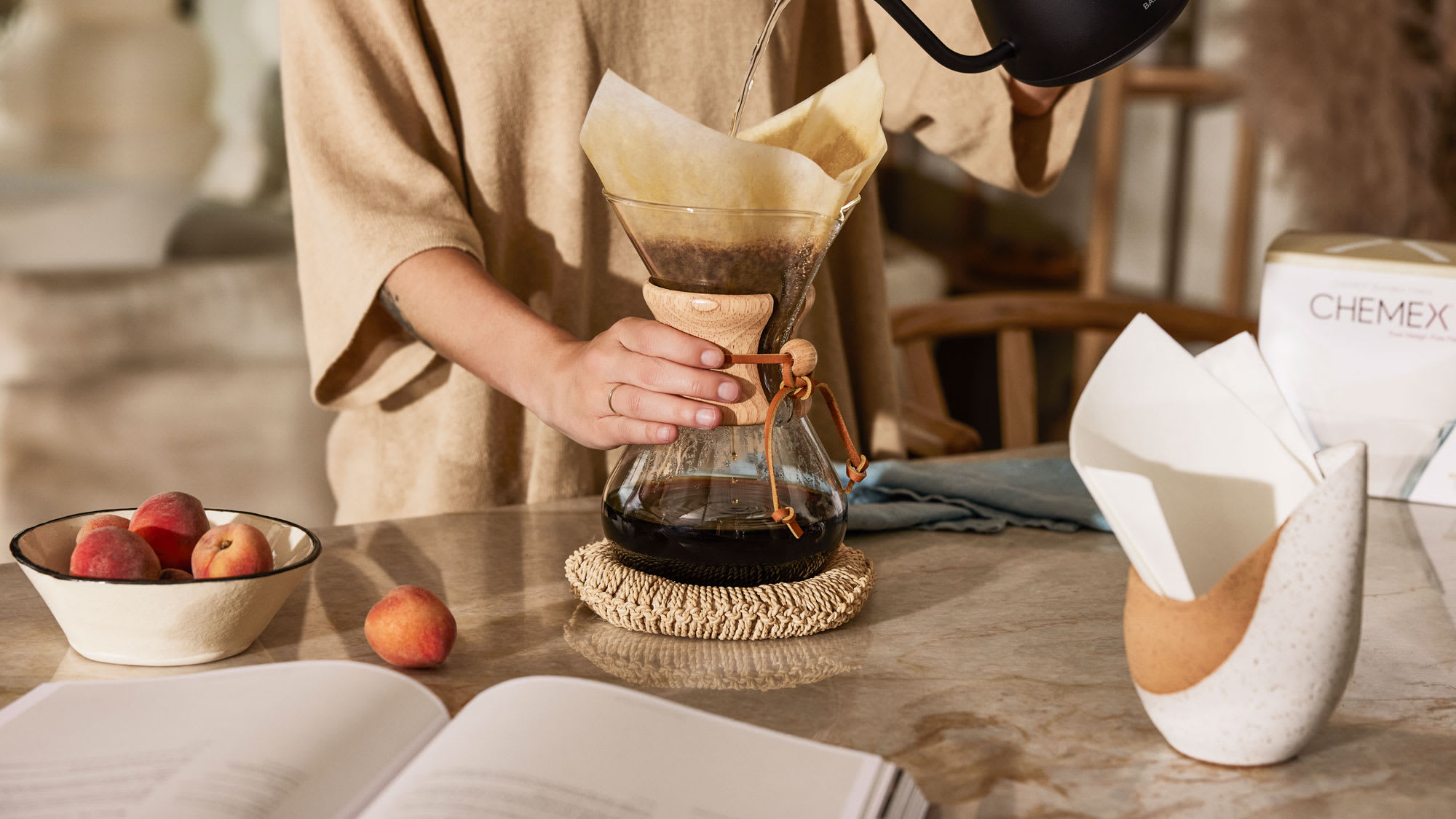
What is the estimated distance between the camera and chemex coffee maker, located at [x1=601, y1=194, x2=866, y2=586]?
0.68 meters

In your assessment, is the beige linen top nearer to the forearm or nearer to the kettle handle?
the forearm

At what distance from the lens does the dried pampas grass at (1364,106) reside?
195 centimetres

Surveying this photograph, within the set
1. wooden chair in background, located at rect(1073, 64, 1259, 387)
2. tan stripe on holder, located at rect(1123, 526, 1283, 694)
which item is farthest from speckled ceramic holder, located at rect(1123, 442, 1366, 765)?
wooden chair in background, located at rect(1073, 64, 1259, 387)

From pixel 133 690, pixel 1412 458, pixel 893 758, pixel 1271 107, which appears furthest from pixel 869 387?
pixel 1271 107

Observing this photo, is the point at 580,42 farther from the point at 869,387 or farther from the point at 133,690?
the point at 133,690

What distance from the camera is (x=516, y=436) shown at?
3.87ft

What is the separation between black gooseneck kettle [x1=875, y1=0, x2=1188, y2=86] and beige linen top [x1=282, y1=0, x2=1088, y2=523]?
0.39 metres

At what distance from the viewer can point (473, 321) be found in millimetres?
926

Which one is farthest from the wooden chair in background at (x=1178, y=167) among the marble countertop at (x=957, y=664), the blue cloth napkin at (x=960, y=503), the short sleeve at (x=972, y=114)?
the marble countertop at (x=957, y=664)

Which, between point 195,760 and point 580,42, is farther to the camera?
point 580,42

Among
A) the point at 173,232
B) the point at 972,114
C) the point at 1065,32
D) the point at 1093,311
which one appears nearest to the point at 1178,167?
the point at 1093,311

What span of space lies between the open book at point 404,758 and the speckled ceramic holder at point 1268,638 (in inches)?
5.7

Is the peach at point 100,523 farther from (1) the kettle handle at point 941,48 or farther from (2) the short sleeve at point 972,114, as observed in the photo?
(2) the short sleeve at point 972,114

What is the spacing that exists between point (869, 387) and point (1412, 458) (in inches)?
20.5
